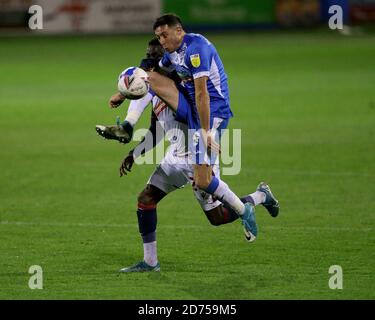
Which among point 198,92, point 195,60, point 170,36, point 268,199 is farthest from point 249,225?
point 170,36

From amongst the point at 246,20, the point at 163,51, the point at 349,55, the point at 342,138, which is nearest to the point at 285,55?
the point at 349,55

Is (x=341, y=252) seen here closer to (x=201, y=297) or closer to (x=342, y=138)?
(x=201, y=297)

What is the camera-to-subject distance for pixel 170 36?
872 cm

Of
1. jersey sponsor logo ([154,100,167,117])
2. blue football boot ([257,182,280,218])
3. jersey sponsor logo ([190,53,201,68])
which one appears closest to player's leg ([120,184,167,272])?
jersey sponsor logo ([154,100,167,117])

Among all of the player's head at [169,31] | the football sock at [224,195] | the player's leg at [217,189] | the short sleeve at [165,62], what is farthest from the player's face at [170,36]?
the football sock at [224,195]

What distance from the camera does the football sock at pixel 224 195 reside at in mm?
8664

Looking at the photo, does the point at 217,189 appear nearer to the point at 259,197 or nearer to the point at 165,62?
the point at 259,197

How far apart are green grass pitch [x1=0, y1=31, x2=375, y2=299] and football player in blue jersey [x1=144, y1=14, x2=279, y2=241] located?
81cm

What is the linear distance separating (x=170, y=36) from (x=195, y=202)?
14.3 ft

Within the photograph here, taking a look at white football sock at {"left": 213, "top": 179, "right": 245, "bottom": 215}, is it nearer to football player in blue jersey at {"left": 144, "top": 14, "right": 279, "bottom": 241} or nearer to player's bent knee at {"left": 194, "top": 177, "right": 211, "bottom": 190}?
football player in blue jersey at {"left": 144, "top": 14, "right": 279, "bottom": 241}

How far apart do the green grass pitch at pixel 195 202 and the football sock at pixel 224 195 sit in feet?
2.04

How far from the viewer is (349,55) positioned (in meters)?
32.1

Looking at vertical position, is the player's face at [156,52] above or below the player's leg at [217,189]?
above

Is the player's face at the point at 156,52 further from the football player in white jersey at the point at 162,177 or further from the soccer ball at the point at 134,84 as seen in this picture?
the soccer ball at the point at 134,84
